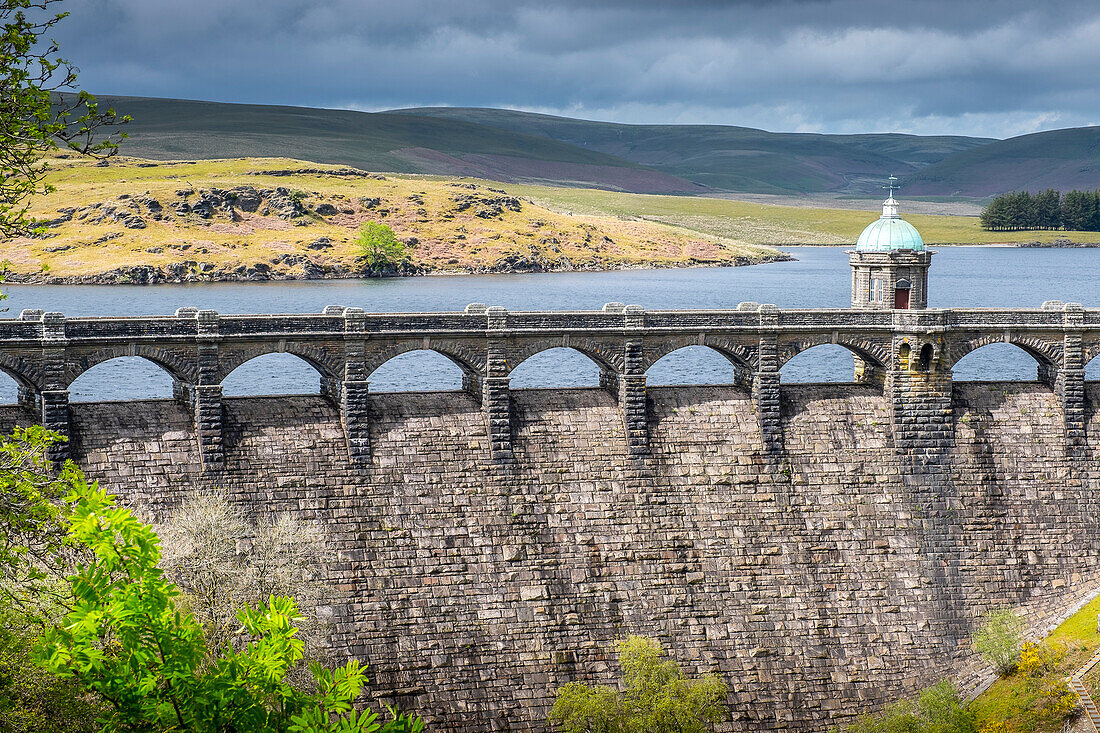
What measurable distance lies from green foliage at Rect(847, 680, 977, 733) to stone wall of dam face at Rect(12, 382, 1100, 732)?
2.42 metres

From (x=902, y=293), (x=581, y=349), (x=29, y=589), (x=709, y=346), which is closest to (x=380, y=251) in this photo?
(x=902, y=293)

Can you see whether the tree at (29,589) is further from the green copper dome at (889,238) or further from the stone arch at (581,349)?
the green copper dome at (889,238)

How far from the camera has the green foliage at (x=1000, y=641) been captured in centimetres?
6406

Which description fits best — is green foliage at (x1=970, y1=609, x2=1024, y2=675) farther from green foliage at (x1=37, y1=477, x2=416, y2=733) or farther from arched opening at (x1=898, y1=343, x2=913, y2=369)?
green foliage at (x1=37, y1=477, x2=416, y2=733)

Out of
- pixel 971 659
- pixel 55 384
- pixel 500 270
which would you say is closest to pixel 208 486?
pixel 55 384

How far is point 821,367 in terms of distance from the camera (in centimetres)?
11756

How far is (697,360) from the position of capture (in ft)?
400

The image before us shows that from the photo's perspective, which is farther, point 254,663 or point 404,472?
Result: point 404,472

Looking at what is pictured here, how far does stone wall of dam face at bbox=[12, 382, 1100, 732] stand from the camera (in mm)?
62625

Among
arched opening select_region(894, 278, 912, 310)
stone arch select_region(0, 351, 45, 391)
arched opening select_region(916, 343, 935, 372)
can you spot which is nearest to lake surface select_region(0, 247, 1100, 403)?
arched opening select_region(894, 278, 912, 310)

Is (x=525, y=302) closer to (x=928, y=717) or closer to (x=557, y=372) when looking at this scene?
(x=557, y=372)

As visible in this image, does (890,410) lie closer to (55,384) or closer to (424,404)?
(424,404)

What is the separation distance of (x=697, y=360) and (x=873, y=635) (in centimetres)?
5674

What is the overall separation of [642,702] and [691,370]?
59156mm
